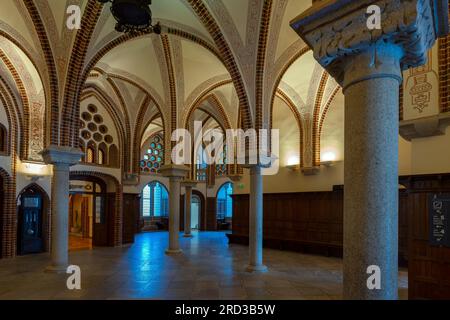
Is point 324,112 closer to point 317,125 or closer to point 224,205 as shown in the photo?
point 317,125

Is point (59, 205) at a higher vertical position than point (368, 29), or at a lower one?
lower

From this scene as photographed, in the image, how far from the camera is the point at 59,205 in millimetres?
8695

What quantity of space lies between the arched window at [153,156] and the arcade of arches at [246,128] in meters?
5.52

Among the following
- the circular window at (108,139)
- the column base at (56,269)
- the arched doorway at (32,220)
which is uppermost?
the circular window at (108,139)

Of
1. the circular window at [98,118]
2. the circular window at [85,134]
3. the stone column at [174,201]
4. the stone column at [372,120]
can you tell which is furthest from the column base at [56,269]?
the stone column at [372,120]

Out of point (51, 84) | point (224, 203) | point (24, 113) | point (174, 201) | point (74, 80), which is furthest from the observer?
point (224, 203)

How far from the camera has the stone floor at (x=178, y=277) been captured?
7.03 meters

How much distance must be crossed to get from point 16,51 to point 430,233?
13.0 m

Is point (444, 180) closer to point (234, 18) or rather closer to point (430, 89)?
point (430, 89)

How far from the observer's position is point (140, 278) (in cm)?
841

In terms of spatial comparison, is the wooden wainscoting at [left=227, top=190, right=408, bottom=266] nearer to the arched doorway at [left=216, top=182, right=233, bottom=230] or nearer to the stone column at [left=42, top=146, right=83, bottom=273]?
the stone column at [left=42, top=146, right=83, bottom=273]

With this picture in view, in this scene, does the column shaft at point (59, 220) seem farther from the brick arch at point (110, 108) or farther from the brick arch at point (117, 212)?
the brick arch at point (110, 108)

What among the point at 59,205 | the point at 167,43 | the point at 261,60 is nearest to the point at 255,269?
the point at 59,205

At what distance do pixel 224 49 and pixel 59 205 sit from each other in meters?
5.90
